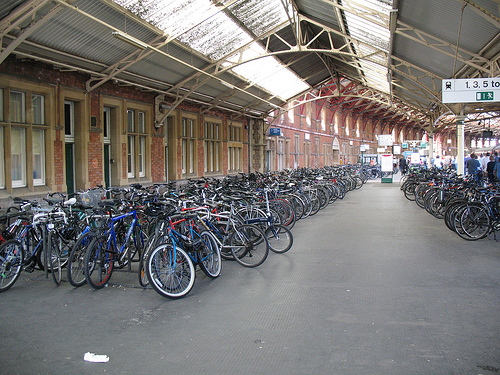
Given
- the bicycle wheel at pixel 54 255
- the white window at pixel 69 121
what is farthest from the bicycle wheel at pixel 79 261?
the white window at pixel 69 121

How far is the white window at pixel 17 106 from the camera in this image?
342 inches

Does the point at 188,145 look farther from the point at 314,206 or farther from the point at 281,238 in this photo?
the point at 281,238

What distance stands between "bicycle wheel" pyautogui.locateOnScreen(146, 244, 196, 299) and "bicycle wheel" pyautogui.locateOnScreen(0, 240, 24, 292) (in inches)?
63.1

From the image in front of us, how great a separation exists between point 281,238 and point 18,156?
558 cm

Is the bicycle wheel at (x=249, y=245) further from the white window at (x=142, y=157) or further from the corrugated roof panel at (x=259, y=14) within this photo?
the white window at (x=142, y=157)

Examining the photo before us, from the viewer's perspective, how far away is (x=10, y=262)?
16.2ft

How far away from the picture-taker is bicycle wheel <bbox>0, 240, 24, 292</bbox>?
488cm

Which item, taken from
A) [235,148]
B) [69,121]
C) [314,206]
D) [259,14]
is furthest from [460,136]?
[69,121]

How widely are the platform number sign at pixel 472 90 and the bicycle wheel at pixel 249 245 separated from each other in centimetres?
577

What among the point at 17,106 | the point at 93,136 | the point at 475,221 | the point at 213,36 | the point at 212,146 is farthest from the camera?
the point at 212,146

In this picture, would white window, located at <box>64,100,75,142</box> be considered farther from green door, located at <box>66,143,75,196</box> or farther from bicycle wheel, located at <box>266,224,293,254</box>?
bicycle wheel, located at <box>266,224,293,254</box>

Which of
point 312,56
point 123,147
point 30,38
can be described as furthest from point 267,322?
point 312,56

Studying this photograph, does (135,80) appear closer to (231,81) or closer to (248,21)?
(248,21)

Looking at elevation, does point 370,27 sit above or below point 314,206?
above
